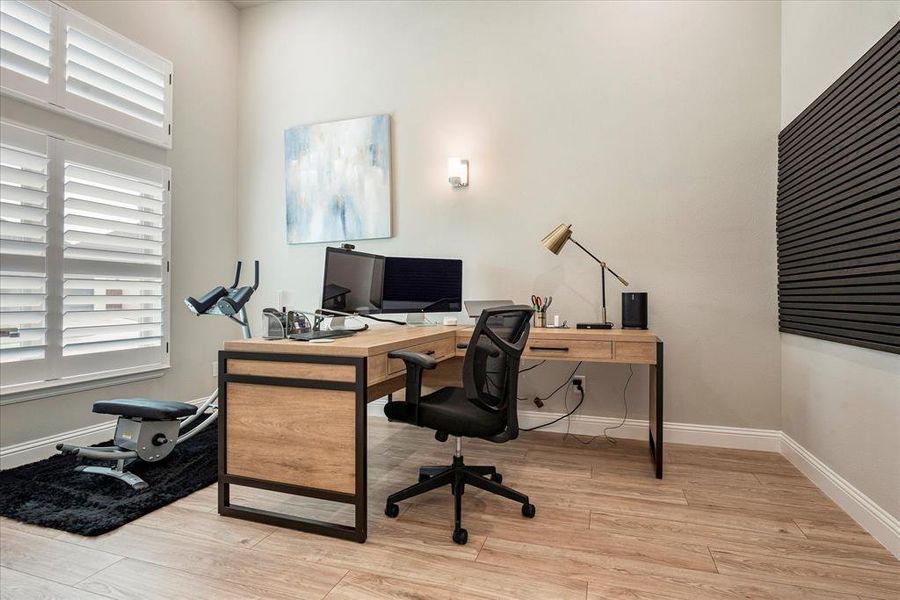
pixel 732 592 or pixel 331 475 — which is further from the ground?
pixel 331 475

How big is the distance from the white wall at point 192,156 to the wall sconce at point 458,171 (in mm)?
2179

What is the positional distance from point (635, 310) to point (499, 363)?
4.64 ft

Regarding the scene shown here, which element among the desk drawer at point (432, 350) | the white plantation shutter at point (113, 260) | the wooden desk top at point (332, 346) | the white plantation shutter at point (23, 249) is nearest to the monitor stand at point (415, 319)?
the desk drawer at point (432, 350)

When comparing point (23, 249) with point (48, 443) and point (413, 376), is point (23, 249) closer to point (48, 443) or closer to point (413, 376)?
point (48, 443)

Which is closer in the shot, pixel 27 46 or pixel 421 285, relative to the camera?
pixel 27 46

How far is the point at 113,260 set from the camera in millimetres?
3203

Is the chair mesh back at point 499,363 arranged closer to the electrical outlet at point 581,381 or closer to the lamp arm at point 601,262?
the lamp arm at point 601,262

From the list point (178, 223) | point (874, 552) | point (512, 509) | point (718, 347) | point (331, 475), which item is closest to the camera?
point (874, 552)

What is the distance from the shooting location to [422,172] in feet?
12.4

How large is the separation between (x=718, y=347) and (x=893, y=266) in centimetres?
132

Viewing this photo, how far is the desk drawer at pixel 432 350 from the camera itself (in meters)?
2.14

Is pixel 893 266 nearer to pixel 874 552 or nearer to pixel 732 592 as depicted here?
pixel 874 552

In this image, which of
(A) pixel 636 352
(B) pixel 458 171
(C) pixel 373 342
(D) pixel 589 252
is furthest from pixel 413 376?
(B) pixel 458 171

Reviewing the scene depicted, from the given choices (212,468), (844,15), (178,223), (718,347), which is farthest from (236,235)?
(844,15)
